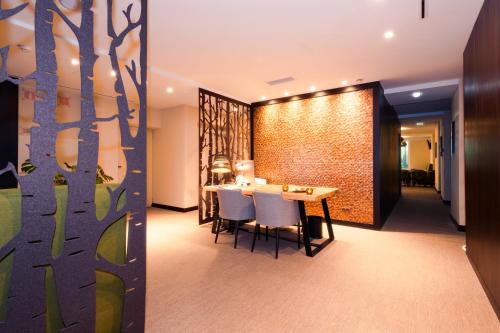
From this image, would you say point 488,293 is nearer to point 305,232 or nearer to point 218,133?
point 305,232

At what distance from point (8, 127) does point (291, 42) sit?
445 centimetres

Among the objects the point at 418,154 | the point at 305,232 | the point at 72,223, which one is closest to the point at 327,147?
the point at 305,232

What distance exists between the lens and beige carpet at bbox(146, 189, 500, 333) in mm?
2021

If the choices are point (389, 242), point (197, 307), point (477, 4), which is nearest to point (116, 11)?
point (197, 307)

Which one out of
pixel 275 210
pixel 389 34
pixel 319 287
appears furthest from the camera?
pixel 275 210

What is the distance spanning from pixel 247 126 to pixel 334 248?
3544 millimetres

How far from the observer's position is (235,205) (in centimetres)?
375

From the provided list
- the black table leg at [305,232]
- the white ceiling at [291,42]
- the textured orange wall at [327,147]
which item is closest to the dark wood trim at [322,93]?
the textured orange wall at [327,147]

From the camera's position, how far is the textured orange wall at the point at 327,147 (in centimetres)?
→ 477

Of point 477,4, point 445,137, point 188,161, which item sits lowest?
point 188,161

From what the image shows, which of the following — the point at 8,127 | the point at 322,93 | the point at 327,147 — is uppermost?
the point at 322,93

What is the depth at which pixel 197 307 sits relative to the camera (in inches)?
87.7

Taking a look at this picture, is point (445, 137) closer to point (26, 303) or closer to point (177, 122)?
point (177, 122)

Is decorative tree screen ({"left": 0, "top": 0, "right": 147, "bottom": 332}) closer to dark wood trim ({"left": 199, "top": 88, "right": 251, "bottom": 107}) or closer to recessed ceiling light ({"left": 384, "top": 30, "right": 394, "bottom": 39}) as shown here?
recessed ceiling light ({"left": 384, "top": 30, "right": 394, "bottom": 39})
